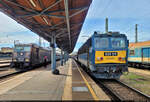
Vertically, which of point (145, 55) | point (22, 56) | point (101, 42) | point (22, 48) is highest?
point (101, 42)

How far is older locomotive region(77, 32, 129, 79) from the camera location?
7.81 metres

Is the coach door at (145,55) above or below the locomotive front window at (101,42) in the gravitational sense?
below

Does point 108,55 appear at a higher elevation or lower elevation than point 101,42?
lower

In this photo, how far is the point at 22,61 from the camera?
44.2ft

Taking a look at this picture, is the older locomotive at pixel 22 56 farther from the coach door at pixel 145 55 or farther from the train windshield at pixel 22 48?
the coach door at pixel 145 55

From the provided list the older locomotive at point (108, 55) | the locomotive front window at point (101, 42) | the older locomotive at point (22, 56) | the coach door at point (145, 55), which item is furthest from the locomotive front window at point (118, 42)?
the older locomotive at point (22, 56)

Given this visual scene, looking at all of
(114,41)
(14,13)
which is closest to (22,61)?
(14,13)

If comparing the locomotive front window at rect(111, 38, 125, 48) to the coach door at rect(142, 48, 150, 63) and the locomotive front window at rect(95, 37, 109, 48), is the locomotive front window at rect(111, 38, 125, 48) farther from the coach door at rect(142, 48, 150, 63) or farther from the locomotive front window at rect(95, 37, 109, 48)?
the coach door at rect(142, 48, 150, 63)

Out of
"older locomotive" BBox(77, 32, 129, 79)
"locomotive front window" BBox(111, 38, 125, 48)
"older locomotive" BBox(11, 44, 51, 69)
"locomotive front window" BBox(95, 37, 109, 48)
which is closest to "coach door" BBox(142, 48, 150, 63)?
"older locomotive" BBox(77, 32, 129, 79)

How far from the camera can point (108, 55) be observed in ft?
26.0

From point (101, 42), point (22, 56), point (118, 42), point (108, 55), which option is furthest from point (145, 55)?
point (22, 56)

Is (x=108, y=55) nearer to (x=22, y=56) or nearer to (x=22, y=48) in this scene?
(x=22, y=56)

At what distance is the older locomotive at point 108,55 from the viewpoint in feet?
25.6

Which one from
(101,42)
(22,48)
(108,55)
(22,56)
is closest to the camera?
(108,55)
